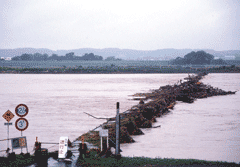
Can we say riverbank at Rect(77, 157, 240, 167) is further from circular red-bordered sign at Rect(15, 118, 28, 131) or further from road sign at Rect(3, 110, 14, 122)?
road sign at Rect(3, 110, 14, 122)

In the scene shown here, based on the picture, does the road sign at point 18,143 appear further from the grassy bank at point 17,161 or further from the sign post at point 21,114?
the sign post at point 21,114

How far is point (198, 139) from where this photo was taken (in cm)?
1578

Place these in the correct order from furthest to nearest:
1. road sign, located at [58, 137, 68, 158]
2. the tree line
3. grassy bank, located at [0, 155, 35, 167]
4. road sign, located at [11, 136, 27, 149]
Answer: the tree line → road sign, located at [11, 136, 27, 149] → road sign, located at [58, 137, 68, 158] → grassy bank, located at [0, 155, 35, 167]

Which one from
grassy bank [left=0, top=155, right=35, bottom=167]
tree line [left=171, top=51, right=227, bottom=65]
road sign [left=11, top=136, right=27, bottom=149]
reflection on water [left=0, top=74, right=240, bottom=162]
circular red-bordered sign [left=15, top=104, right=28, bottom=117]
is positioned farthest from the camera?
tree line [left=171, top=51, right=227, bottom=65]

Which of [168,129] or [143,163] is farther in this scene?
[168,129]

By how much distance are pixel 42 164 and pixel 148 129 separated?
→ 29.6 feet

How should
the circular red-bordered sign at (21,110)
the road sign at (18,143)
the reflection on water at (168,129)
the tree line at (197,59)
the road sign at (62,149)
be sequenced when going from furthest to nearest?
1. the tree line at (197,59)
2. the reflection on water at (168,129)
3. the circular red-bordered sign at (21,110)
4. the road sign at (18,143)
5. the road sign at (62,149)

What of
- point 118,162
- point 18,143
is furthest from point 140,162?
point 18,143

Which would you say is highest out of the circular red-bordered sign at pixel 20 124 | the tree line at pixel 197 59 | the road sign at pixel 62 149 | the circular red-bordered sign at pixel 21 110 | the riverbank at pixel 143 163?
the tree line at pixel 197 59

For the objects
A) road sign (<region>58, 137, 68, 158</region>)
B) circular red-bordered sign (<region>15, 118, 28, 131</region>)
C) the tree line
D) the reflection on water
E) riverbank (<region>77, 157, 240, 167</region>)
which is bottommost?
the reflection on water

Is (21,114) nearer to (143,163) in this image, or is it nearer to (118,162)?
(118,162)

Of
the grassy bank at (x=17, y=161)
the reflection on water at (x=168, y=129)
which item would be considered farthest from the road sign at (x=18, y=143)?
the reflection on water at (x=168, y=129)

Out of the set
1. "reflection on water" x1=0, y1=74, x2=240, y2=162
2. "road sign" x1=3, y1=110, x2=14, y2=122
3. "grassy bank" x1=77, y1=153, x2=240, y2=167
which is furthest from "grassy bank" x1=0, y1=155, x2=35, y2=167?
"reflection on water" x1=0, y1=74, x2=240, y2=162

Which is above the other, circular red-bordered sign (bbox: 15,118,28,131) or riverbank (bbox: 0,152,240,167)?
circular red-bordered sign (bbox: 15,118,28,131)
